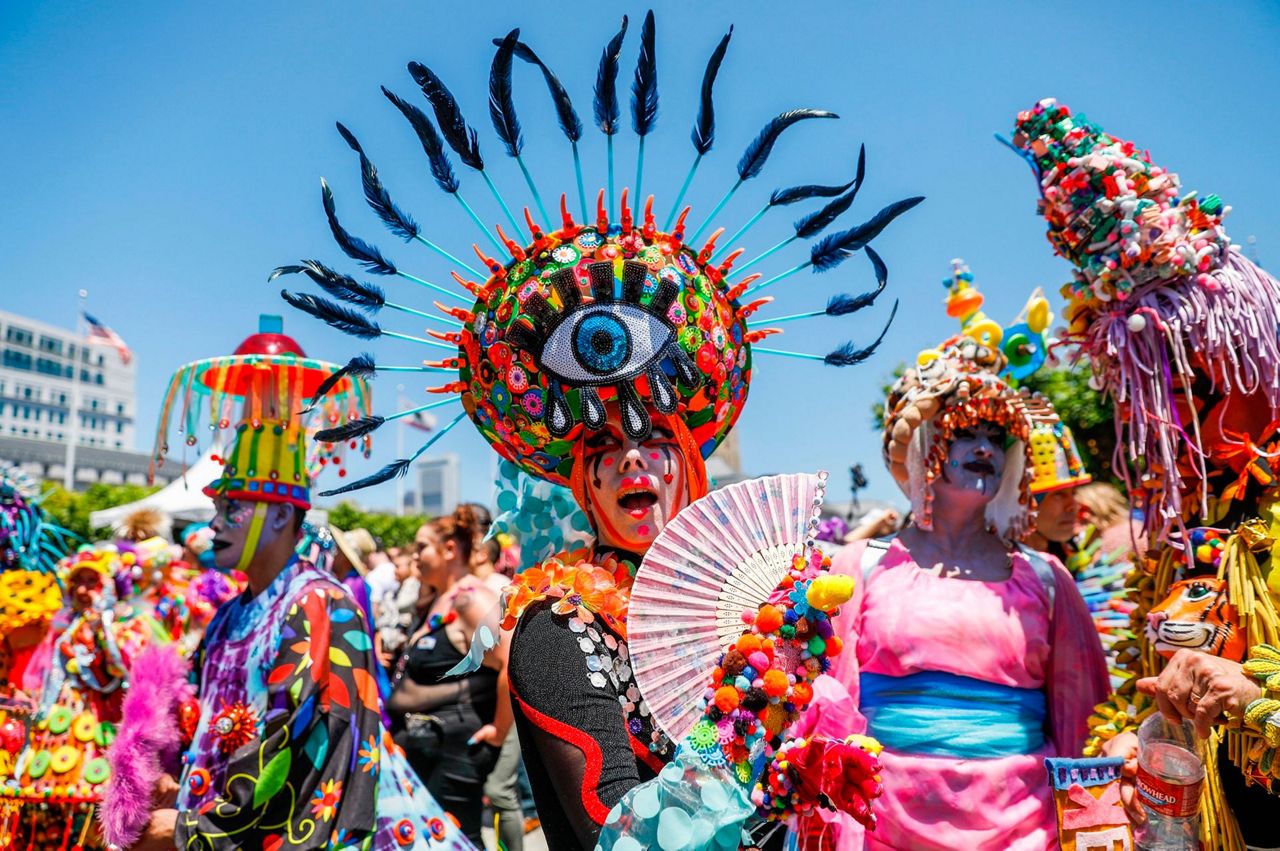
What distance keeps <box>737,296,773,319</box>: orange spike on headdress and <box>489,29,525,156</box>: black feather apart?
632 mm

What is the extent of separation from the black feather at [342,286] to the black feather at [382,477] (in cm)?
41

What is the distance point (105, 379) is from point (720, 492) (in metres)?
88.4

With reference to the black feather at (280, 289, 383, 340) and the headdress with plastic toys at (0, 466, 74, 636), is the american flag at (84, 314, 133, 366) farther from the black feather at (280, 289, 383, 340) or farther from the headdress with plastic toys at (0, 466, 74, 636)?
the black feather at (280, 289, 383, 340)

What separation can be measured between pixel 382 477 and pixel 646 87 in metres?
1.13

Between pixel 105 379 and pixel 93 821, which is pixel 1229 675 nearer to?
pixel 93 821

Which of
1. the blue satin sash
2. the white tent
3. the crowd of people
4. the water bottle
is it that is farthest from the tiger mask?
the white tent

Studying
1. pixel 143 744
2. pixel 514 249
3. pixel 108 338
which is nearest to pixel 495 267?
pixel 514 249

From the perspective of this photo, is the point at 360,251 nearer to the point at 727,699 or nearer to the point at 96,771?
the point at 727,699

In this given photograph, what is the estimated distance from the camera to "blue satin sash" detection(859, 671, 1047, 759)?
248cm

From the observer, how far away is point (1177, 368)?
235 centimetres

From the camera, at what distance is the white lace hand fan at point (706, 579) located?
1634 millimetres

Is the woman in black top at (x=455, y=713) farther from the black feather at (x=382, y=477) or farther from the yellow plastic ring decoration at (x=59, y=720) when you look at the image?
the black feather at (x=382, y=477)

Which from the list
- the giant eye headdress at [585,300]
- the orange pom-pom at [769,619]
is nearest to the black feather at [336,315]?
the giant eye headdress at [585,300]

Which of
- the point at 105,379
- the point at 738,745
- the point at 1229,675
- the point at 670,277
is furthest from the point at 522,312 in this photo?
the point at 105,379
